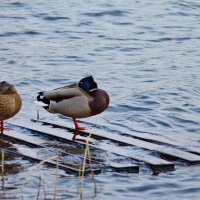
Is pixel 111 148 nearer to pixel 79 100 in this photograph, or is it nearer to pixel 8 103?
pixel 79 100

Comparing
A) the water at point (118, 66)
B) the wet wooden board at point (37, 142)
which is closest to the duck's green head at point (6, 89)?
the wet wooden board at point (37, 142)

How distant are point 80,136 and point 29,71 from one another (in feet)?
17.7

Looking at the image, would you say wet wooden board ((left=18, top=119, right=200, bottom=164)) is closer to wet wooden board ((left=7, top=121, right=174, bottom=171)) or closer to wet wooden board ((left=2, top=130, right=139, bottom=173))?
wet wooden board ((left=7, top=121, right=174, bottom=171))

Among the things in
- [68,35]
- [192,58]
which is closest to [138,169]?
[192,58]

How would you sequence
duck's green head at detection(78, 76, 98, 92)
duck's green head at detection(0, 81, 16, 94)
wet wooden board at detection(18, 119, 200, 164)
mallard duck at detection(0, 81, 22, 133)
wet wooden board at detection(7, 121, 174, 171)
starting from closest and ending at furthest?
wet wooden board at detection(7, 121, 174, 171)
wet wooden board at detection(18, 119, 200, 164)
mallard duck at detection(0, 81, 22, 133)
duck's green head at detection(0, 81, 16, 94)
duck's green head at detection(78, 76, 98, 92)

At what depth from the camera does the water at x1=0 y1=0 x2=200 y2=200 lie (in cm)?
862

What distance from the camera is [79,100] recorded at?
1045 cm

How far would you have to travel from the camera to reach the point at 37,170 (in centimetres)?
878

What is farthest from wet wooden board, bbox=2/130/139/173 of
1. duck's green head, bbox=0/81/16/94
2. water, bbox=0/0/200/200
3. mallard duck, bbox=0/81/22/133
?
duck's green head, bbox=0/81/16/94

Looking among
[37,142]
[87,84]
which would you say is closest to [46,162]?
[37,142]

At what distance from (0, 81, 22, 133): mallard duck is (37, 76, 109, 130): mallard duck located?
0.55m

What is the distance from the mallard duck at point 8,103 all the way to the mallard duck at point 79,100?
0.55 m

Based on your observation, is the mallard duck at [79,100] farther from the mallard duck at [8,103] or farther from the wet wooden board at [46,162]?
the wet wooden board at [46,162]

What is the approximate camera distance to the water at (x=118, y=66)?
8617 millimetres
